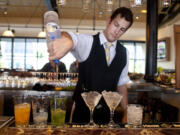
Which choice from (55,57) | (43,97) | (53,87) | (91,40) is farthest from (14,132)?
(53,87)

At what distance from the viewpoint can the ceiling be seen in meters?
7.27

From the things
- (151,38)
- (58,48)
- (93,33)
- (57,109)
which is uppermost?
(93,33)

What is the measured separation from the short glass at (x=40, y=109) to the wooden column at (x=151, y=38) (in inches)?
151

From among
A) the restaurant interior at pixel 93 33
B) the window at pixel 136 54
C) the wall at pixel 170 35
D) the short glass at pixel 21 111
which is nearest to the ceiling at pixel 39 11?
the restaurant interior at pixel 93 33

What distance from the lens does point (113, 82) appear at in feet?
6.41

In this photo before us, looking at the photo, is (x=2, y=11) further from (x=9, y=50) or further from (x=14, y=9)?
(x=9, y=50)

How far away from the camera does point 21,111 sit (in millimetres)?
1307

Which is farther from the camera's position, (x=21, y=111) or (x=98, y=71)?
(x=98, y=71)

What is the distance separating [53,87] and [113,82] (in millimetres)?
1780

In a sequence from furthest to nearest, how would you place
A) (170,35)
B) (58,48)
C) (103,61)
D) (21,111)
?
(170,35), (103,61), (21,111), (58,48)

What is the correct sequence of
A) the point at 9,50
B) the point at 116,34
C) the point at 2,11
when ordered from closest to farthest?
the point at 116,34, the point at 2,11, the point at 9,50

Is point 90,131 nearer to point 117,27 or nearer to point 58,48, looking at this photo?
point 58,48

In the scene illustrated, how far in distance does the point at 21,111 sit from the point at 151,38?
4.11m

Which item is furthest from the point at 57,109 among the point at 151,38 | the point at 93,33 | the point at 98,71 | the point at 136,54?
the point at 136,54
